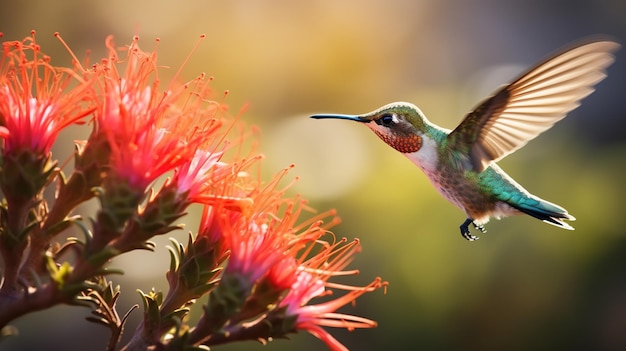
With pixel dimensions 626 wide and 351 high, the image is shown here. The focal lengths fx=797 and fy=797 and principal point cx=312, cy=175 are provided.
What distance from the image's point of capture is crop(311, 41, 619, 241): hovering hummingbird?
2449 millimetres

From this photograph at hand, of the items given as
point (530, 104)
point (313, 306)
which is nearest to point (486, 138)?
point (530, 104)

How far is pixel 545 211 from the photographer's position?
253cm

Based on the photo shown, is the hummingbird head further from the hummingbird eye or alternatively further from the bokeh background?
the bokeh background

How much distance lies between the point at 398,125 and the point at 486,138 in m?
0.33

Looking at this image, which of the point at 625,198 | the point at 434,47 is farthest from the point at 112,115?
the point at 434,47

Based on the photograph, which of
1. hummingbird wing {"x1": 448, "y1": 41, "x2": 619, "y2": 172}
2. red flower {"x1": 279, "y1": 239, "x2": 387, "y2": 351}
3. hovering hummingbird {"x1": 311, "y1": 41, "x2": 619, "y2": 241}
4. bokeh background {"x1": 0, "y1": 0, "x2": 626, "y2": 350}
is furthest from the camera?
bokeh background {"x1": 0, "y1": 0, "x2": 626, "y2": 350}

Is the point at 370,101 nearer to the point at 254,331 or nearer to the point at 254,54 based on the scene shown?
the point at 254,54

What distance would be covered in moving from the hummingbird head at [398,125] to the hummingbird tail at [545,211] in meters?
0.41

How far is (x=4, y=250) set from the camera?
5.36 feet

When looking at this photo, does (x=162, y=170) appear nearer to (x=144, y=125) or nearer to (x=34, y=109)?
(x=144, y=125)

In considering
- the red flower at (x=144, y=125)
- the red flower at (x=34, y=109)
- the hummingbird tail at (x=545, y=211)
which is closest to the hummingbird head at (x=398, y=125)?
the hummingbird tail at (x=545, y=211)

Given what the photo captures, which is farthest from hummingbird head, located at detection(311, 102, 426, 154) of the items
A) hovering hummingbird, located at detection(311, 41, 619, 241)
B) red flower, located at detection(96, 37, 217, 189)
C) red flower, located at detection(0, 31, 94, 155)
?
red flower, located at detection(0, 31, 94, 155)

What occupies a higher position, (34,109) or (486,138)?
(486,138)

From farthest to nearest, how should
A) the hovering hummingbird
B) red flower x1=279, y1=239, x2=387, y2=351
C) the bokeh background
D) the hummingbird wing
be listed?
the bokeh background, the hovering hummingbird, the hummingbird wing, red flower x1=279, y1=239, x2=387, y2=351
